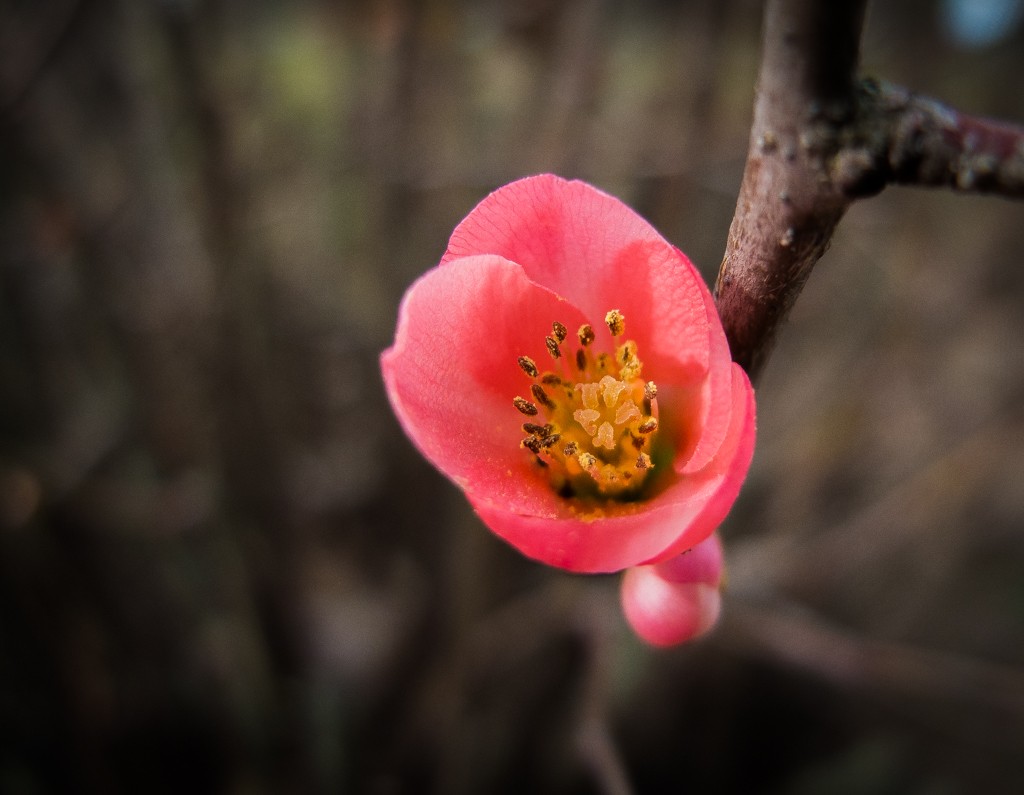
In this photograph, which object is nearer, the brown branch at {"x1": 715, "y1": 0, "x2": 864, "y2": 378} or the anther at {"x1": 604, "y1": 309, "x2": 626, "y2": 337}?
the brown branch at {"x1": 715, "y1": 0, "x2": 864, "y2": 378}

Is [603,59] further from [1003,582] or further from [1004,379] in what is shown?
[1003,582]

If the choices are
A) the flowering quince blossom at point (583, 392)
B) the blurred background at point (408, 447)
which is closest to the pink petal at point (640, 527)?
the flowering quince blossom at point (583, 392)

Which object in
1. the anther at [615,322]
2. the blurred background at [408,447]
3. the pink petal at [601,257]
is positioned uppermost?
the pink petal at [601,257]

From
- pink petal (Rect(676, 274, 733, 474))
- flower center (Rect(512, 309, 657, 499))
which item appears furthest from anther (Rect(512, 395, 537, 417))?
pink petal (Rect(676, 274, 733, 474))

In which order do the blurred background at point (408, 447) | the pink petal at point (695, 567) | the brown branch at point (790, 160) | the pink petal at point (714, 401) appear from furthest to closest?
the blurred background at point (408, 447)
the pink petal at point (695, 567)
the pink petal at point (714, 401)
the brown branch at point (790, 160)

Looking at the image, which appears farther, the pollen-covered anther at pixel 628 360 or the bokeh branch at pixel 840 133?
the pollen-covered anther at pixel 628 360

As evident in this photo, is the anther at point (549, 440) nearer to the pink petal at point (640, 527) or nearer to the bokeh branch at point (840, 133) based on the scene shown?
the pink petal at point (640, 527)

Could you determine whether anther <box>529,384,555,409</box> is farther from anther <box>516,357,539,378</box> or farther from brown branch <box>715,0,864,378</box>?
brown branch <box>715,0,864,378</box>

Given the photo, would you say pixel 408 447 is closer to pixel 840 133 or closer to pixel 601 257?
pixel 601 257
